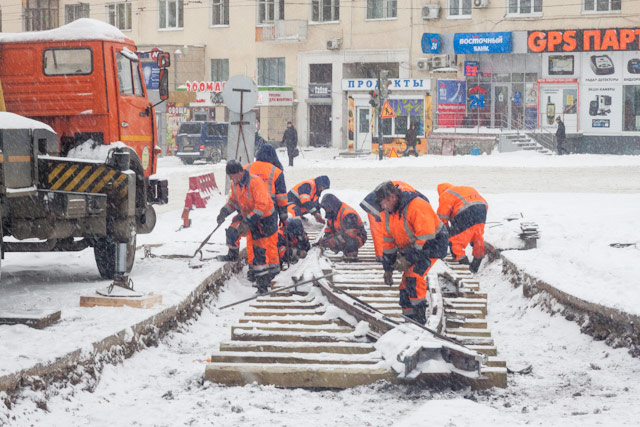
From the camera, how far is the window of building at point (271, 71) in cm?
4800

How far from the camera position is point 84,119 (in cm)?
1037

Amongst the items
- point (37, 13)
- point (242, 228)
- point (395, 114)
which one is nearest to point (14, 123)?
point (242, 228)

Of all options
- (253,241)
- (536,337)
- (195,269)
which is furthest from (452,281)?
(195,269)

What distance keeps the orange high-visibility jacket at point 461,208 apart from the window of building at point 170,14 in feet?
133

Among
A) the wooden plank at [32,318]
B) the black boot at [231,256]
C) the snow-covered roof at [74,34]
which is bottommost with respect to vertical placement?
the black boot at [231,256]

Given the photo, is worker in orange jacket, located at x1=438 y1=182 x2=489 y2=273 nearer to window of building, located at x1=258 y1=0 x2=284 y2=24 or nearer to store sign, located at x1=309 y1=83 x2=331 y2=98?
store sign, located at x1=309 y1=83 x2=331 y2=98

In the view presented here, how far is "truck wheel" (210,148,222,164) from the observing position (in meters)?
38.2

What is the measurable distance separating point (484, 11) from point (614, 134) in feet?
25.9

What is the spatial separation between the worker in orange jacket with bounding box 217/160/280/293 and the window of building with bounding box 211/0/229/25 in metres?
40.2

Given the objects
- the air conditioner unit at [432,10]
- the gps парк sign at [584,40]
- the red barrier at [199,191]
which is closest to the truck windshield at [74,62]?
the red barrier at [199,191]

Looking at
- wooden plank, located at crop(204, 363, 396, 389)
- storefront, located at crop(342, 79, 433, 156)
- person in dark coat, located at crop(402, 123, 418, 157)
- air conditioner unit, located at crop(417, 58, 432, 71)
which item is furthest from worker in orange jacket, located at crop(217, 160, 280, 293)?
air conditioner unit, located at crop(417, 58, 432, 71)

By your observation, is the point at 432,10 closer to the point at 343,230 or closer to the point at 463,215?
the point at 343,230

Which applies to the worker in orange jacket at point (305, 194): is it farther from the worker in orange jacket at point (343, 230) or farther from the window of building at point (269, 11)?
the window of building at point (269, 11)

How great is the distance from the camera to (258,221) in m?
10.2
